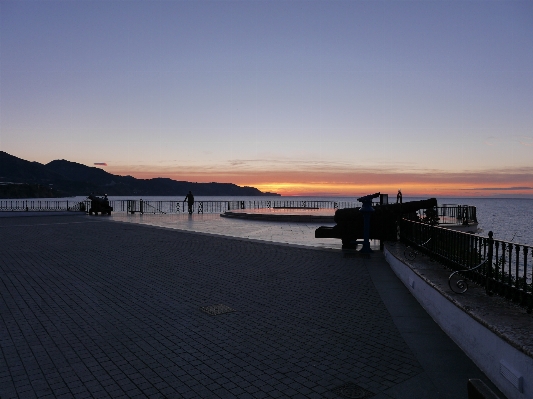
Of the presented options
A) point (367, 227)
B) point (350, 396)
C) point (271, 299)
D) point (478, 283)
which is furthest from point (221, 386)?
point (367, 227)

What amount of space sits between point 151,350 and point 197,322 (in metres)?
1.17

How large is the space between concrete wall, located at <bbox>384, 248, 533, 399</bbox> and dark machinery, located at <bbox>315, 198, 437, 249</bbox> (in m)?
6.60

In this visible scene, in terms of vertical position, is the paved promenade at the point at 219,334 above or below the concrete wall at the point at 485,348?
below

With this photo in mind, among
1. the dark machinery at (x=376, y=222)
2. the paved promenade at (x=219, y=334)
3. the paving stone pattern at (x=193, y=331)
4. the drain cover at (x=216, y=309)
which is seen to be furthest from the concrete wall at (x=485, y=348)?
the dark machinery at (x=376, y=222)

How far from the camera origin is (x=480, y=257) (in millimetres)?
6641

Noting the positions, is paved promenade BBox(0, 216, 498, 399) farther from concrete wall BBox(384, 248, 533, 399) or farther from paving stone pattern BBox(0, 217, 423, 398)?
concrete wall BBox(384, 248, 533, 399)

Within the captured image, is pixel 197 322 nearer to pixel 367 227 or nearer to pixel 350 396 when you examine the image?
pixel 350 396

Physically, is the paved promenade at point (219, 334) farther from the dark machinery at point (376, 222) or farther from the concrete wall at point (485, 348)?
the dark machinery at point (376, 222)

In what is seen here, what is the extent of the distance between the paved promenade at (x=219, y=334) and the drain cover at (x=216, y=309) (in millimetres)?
52

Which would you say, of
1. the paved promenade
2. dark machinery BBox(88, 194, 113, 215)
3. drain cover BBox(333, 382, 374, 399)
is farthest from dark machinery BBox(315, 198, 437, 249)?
dark machinery BBox(88, 194, 113, 215)

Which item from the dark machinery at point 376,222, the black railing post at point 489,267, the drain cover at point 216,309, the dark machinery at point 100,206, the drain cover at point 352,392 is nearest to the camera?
the drain cover at point 352,392

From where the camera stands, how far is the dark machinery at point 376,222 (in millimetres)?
13438

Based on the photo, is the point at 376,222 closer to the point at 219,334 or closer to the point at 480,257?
the point at 480,257

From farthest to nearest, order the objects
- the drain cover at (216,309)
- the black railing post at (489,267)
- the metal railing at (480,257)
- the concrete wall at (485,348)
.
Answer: the drain cover at (216,309), the black railing post at (489,267), the metal railing at (480,257), the concrete wall at (485,348)
